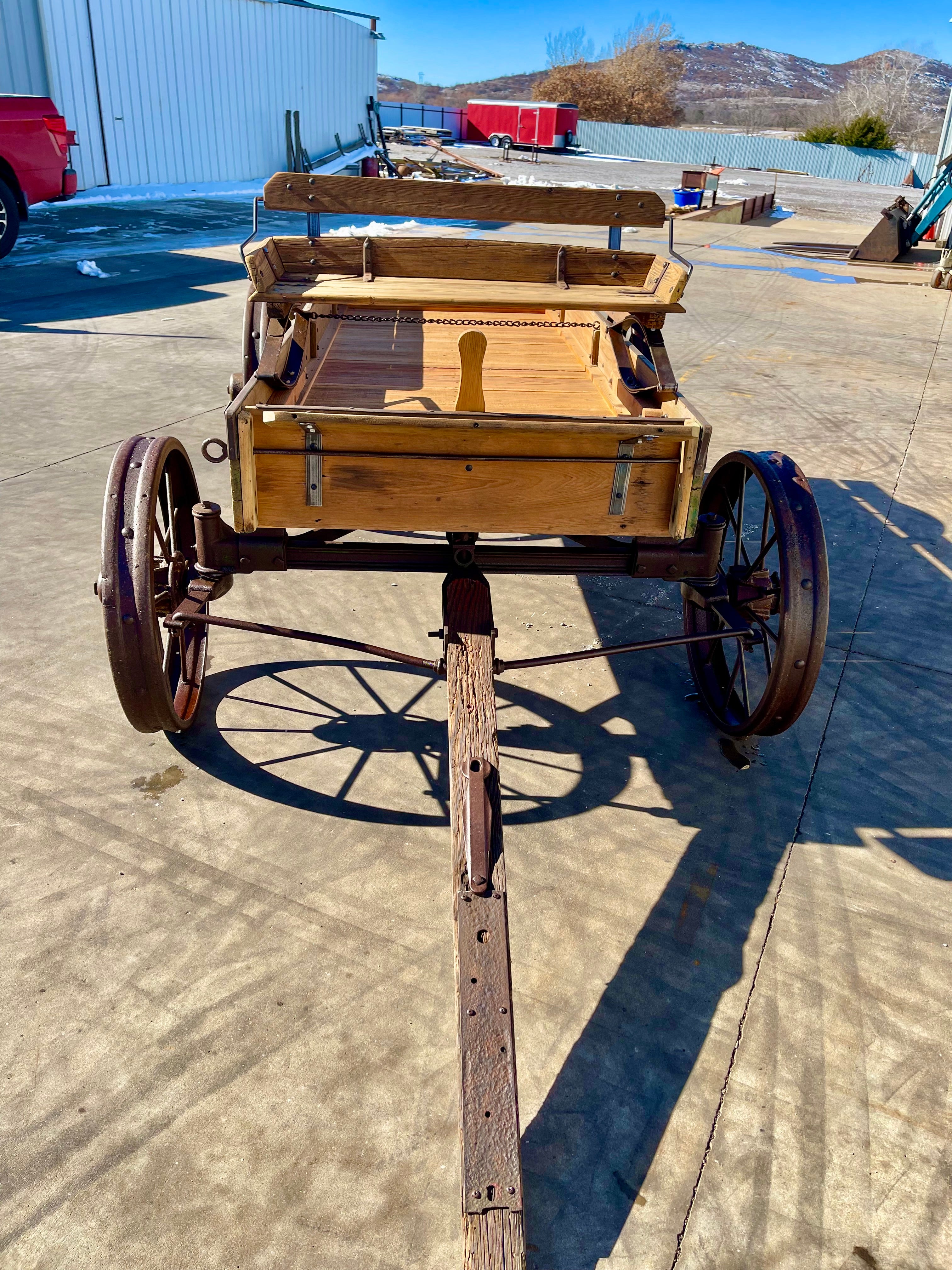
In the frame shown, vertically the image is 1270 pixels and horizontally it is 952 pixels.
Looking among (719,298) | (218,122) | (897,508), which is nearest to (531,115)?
(218,122)

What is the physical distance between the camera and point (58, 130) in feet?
38.6

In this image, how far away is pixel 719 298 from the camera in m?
13.3

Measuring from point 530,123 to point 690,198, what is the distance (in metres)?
23.5

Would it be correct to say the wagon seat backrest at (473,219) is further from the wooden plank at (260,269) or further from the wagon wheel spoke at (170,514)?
the wagon wheel spoke at (170,514)

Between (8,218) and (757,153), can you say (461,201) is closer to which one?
(8,218)

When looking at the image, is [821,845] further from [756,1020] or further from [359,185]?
[359,185]

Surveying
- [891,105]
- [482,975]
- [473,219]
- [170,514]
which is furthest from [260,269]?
[891,105]

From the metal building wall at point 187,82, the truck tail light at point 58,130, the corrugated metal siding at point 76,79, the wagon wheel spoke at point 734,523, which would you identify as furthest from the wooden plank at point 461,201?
the metal building wall at point 187,82

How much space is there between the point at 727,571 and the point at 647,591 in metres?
1.23

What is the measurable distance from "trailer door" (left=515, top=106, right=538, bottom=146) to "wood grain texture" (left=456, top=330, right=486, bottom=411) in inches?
1793

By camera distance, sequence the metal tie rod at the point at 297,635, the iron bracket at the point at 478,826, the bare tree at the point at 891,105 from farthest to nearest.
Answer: the bare tree at the point at 891,105, the metal tie rod at the point at 297,635, the iron bracket at the point at 478,826

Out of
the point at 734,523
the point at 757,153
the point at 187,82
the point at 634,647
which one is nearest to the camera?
the point at 634,647

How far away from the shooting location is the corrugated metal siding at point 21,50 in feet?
55.6

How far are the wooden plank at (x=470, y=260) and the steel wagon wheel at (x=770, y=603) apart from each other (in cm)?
101
